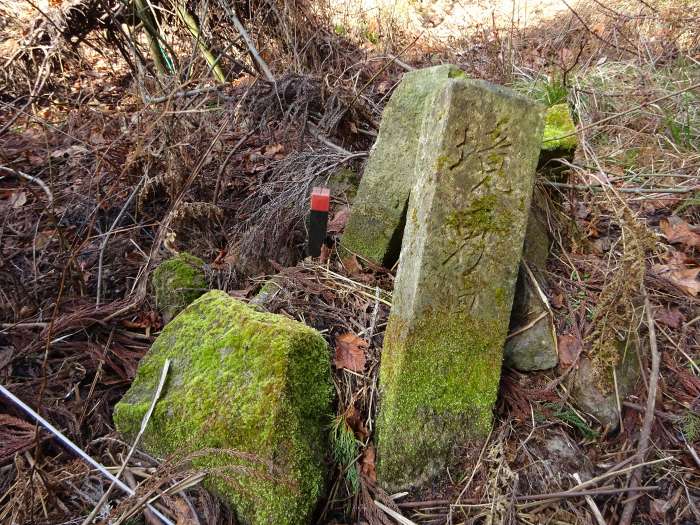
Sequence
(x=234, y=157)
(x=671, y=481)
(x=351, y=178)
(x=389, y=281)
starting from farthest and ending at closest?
(x=234, y=157)
(x=351, y=178)
(x=389, y=281)
(x=671, y=481)

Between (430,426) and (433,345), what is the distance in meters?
0.33

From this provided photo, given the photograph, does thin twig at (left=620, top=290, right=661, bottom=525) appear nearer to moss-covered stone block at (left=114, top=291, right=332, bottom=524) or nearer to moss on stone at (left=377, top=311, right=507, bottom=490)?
moss on stone at (left=377, top=311, right=507, bottom=490)

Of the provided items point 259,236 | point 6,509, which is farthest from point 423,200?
point 6,509

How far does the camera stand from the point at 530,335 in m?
2.19

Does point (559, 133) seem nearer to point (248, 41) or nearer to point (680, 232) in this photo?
point (680, 232)

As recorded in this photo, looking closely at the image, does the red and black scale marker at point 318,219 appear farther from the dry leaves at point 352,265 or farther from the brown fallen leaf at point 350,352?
the brown fallen leaf at point 350,352

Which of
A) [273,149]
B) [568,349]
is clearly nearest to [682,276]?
[568,349]

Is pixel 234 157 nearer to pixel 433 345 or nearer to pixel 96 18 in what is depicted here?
pixel 96 18

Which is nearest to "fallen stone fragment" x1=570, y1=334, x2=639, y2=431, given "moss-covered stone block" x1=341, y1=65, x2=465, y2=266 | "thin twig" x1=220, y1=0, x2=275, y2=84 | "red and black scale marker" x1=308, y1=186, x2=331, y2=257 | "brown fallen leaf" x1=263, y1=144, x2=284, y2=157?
"moss-covered stone block" x1=341, y1=65, x2=465, y2=266

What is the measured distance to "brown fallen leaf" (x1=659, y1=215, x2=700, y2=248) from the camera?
9.02ft

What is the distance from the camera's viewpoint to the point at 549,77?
4.41 meters

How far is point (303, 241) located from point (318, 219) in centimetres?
45

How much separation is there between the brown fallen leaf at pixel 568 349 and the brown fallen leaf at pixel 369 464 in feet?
3.19

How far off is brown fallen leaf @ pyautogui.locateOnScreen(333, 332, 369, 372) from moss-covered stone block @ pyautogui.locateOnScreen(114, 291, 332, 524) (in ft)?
0.55
